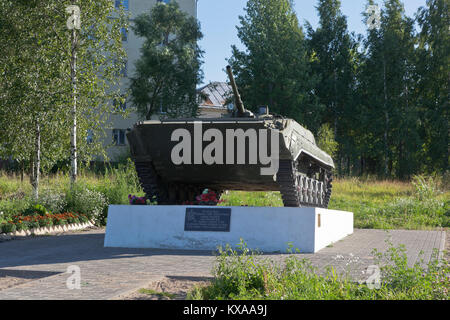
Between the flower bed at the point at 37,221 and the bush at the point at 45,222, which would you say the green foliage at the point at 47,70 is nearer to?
the flower bed at the point at 37,221

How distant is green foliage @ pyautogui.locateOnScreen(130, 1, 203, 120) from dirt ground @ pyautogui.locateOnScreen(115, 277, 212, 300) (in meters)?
27.8

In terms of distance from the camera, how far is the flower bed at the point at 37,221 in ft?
38.4

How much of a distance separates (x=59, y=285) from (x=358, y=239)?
783cm

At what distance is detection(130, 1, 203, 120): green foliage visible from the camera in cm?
3362

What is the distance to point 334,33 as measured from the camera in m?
39.2

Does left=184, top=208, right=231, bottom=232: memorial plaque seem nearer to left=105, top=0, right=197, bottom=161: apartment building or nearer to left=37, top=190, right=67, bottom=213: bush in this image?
left=37, top=190, right=67, bottom=213: bush

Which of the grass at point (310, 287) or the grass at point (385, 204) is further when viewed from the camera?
the grass at point (385, 204)

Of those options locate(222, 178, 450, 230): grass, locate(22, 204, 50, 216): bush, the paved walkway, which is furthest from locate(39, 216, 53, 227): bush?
locate(222, 178, 450, 230): grass

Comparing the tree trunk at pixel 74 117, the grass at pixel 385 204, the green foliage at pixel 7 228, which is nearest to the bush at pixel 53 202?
the tree trunk at pixel 74 117

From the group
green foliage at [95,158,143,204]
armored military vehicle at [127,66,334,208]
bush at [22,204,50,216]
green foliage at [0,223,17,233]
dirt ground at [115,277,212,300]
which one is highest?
armored military vehicle at [127,66,334,208]

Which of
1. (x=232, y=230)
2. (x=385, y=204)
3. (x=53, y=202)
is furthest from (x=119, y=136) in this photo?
(x=232, y=230)

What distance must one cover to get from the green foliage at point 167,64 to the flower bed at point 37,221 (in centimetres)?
2032

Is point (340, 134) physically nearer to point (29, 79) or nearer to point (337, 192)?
point (337, 192)

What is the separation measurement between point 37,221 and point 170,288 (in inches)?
306
